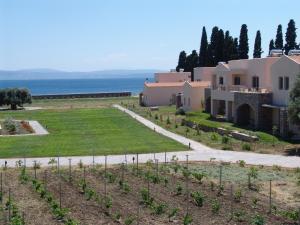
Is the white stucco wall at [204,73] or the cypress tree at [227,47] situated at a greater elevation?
the cypress tree at [227,47]

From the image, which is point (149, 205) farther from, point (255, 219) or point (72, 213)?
point (255, 219)

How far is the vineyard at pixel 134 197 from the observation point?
19016 millimetres

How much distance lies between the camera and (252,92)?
151 ft

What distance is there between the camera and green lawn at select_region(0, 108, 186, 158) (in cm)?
3509

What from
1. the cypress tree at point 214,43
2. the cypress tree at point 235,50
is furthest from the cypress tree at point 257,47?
the cypress tree at point 214,43

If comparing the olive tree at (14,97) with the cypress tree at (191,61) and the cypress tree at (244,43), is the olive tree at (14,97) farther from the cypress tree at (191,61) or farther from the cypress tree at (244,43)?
the cypress tree at (244,43)

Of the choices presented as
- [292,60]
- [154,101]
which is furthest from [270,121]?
[154,101]

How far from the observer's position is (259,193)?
76.0 feet

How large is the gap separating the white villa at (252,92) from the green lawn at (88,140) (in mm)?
8243

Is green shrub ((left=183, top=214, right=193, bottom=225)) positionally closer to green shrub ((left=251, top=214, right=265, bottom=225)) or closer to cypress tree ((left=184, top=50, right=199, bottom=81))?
green shrub ((left=251, top=214, right=265, bottom=225))

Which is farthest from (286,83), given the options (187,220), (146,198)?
(187,220)

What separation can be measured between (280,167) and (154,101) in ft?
160

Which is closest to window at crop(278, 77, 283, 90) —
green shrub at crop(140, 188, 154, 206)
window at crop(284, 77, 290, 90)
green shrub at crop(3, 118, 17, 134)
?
window at crop(284, 77, 290, 90)

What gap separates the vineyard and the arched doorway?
744 inches
